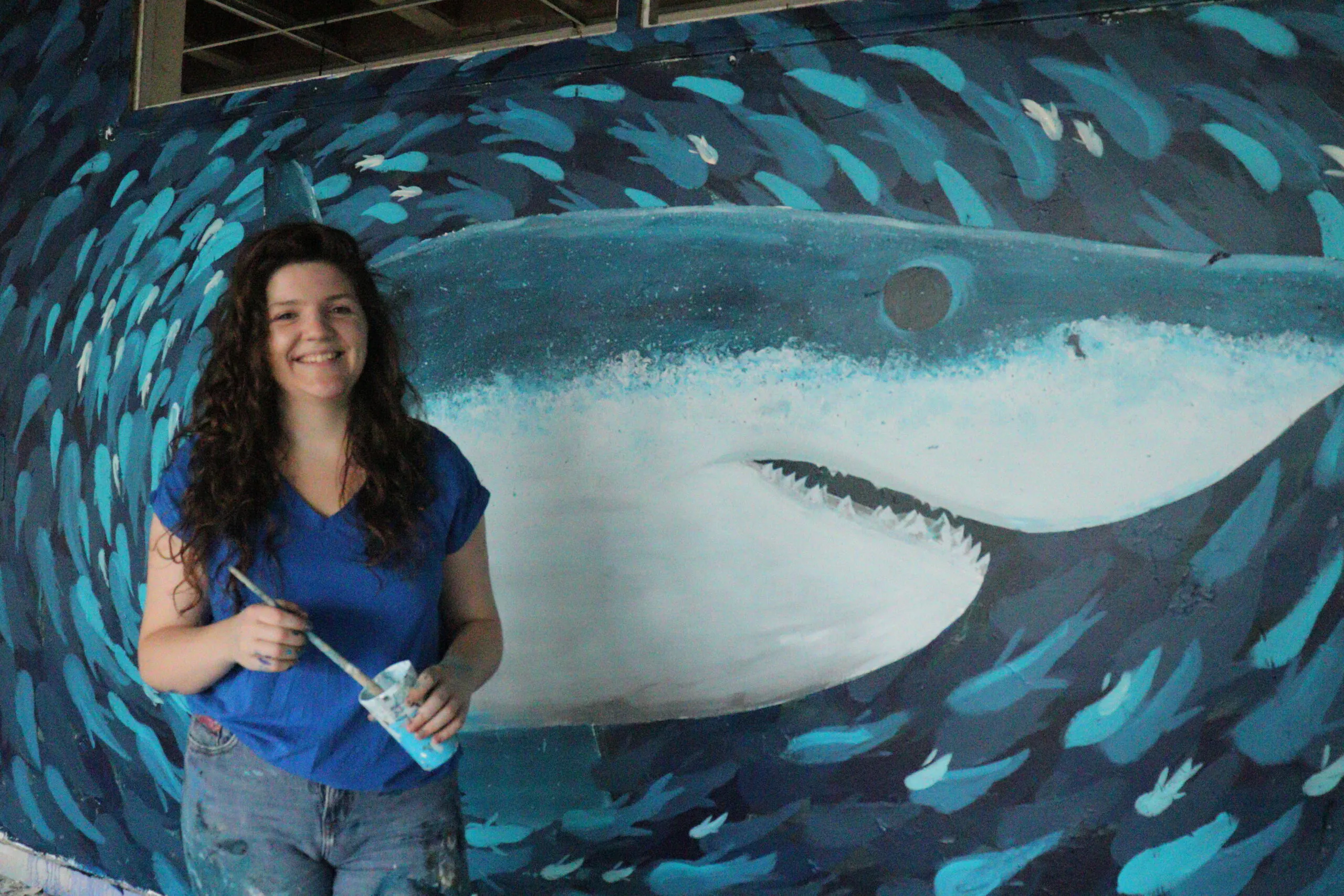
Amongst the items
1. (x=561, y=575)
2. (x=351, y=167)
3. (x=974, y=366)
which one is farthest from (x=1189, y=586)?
(x=351, y=167)

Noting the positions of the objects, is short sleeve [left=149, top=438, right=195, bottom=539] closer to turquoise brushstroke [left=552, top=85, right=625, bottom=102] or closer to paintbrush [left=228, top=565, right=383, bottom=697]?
paintbrush [left=228, top=565, right=383, bottom=697]

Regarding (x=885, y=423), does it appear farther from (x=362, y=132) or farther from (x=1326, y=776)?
(x=362, y=132)

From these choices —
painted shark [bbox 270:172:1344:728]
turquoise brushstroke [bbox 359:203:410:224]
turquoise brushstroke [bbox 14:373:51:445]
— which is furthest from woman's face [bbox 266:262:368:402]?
turquoise brushstroke [bbox 14:373:51:445]

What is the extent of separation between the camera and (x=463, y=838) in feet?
4.93

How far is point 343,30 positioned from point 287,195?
7.58ft

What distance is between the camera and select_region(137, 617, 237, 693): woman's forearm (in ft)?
4.41

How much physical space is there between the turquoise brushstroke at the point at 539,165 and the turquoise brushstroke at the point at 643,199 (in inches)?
6.4

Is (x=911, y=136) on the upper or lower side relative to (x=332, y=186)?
upper

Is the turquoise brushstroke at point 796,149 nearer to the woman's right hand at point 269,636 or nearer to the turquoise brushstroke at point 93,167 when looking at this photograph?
the woman's right hand at point 269,636

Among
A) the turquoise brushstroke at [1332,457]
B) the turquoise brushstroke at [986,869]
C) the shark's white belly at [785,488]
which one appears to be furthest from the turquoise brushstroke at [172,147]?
the turquoise brushstroke at [1332,457]

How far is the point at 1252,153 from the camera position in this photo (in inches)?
67.1

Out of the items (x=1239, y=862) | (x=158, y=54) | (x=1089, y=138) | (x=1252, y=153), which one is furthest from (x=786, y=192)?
(x=158, y=54)

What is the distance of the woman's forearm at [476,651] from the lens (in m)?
1.44

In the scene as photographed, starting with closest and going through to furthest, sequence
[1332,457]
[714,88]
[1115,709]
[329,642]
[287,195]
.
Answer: [329,642] < [1332,457] < [1115,709] < [714,88] < [287,195]
